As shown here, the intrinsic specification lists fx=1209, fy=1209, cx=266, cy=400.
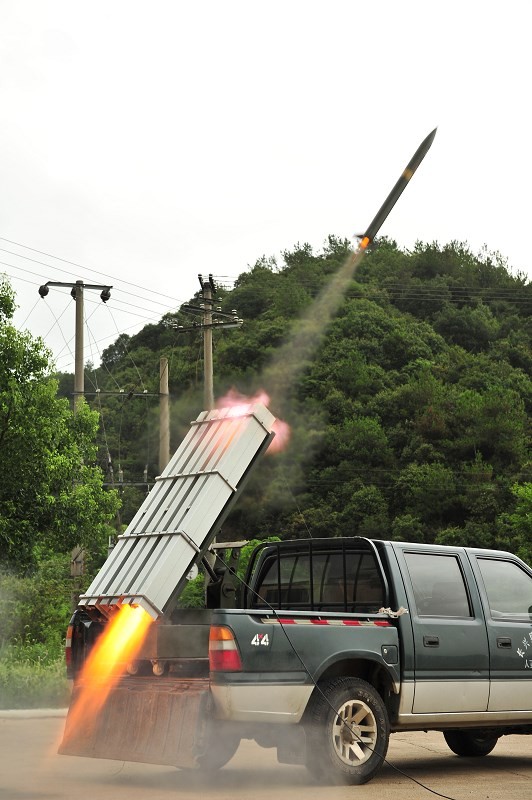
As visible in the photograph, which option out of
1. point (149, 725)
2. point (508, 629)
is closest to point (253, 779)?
point (149, 725)

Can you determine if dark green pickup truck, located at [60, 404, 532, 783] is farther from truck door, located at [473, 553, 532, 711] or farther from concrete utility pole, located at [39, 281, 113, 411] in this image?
concrete utility pole, located at [39, 281, 113, 411]

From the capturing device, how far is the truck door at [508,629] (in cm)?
1023

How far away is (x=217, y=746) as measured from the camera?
29.1 ft

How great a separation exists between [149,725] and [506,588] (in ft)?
11.5

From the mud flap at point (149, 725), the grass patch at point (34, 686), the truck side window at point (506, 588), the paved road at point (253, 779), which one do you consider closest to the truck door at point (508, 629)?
the truck side window at point (506, 588)

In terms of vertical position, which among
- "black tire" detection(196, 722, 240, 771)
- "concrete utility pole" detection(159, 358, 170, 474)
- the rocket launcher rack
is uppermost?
"concrete utility pole" detection(159, 358, 170, 474)

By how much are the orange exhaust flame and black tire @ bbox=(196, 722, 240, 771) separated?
0.98 metres

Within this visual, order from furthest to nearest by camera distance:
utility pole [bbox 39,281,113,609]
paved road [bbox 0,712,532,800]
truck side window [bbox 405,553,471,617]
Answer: utility pole [bbox 39,281,113,609] < truck side window [bbox 405,553,471,617] < paved road [bbox 0,712,532,800]

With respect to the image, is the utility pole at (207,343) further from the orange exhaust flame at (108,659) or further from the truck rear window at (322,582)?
the orange exhaust flame at (108,659)

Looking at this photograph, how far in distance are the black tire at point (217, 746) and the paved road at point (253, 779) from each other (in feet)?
0.43

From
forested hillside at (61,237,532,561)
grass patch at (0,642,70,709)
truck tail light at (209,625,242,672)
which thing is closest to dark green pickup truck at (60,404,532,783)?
truck tail light at (209,625,242,672)

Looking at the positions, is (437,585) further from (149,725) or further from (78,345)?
(78,345)

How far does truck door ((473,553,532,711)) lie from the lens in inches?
403

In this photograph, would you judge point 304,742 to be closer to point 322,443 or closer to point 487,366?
point 322,443
